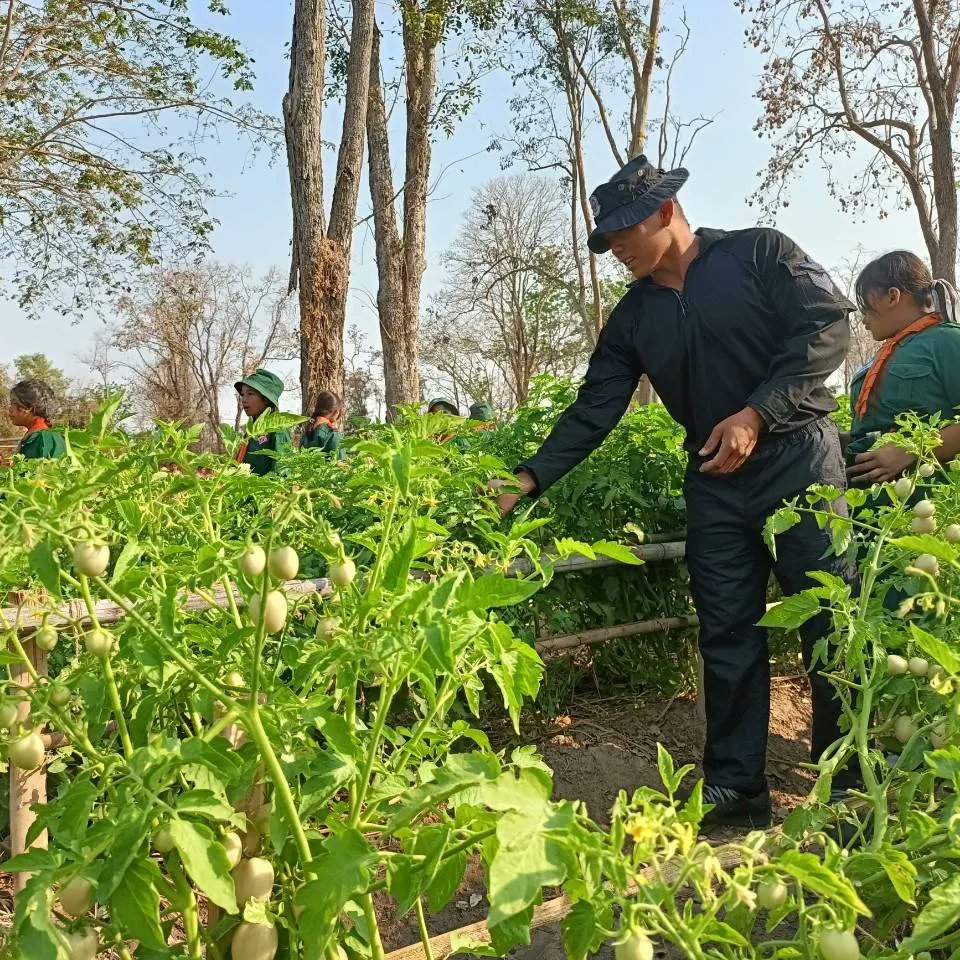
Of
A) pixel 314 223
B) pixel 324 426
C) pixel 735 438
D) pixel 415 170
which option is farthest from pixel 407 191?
pixel 735 438

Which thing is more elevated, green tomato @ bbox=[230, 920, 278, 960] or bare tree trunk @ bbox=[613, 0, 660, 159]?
bare tree trunk @ bbox=[613, 0, 660, 159]

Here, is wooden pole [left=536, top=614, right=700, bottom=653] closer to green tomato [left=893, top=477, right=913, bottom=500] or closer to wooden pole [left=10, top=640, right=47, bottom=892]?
wooden pole [left=10, top=640, right=47, bottom=892]

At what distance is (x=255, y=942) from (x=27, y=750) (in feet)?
1.10

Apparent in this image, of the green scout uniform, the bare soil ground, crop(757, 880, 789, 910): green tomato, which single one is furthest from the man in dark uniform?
the green scout uniform

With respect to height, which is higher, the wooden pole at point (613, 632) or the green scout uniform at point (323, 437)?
the green scout uniform at point (323, 437)

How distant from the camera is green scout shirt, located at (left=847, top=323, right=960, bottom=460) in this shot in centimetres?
287

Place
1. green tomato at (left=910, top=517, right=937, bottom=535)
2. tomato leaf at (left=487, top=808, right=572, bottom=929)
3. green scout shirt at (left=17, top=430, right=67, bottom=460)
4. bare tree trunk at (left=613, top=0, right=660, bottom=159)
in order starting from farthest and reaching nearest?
bare tree trunk at (left=613, top=0, right=660, bottom=159) < green scout shirt at (left=17, top=430, right=67, bottom=460) < green tomato at (left=910, top=517, right=937, bottom=535) < tomato leaf at (left=487, top=808, right=572, bottom=929)

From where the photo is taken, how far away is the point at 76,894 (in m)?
0.84

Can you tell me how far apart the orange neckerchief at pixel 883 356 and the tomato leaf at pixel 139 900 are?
9.43 ft

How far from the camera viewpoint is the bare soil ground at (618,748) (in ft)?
9.34

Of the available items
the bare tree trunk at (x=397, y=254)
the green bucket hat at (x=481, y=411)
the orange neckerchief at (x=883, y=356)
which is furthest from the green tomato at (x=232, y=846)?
the bare tree trunk at (x=397, y=254)

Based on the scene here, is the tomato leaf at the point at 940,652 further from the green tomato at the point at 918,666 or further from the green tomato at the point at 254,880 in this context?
the green tomato at the point at 254,880

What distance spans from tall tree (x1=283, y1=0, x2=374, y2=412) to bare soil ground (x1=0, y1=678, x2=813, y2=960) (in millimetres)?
5366

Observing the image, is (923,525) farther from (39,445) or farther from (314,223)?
(314,223)
